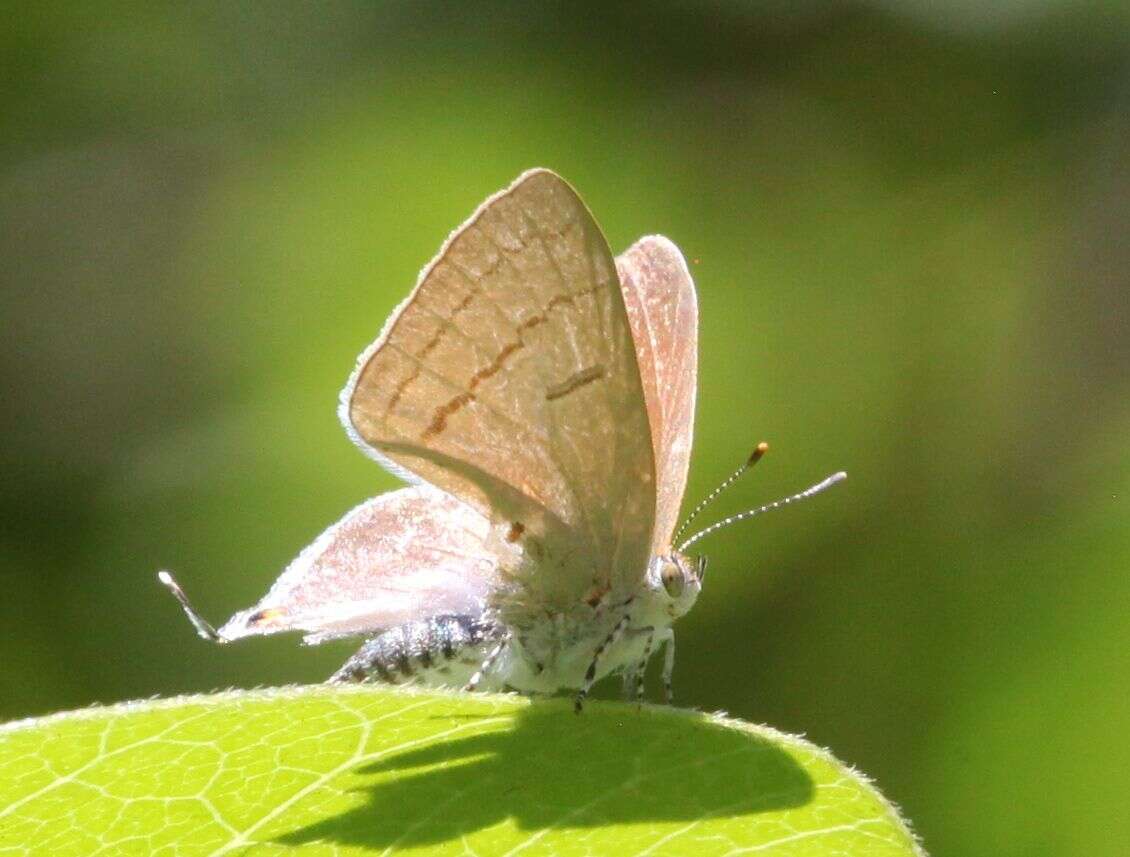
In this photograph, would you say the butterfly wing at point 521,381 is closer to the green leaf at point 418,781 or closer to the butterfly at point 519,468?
the butterfly at point 519,468

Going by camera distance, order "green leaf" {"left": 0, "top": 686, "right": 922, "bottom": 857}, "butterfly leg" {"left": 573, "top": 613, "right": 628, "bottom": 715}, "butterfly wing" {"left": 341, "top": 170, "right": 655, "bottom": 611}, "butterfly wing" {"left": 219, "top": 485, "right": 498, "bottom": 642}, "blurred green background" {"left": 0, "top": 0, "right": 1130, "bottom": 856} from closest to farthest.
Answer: "green leaf" {"left": 0, "top": 686, "right": 922, "bottom": 857} < "butterfly wing" {"left": 341, "top": 170, "right": 655, "bottom": 611} < "butterfly wing" {"left": 219, "top": 485, "right": 498, "bottom": 642} < "butterfly leg" {"left": 573, "top": 613, "right": 628, "bottom": 715} < "blurred green background" {"left": 0, "top": 0, "right": 1130, "bottom": 856}

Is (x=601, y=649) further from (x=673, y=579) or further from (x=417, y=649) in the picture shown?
(x=417, y=649)

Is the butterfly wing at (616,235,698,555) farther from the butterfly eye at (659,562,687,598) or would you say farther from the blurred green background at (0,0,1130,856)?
the blurred green background at (0,0,1130,856)

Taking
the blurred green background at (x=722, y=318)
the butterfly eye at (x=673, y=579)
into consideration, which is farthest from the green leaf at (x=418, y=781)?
the blurred green background at (x=722, y=318)

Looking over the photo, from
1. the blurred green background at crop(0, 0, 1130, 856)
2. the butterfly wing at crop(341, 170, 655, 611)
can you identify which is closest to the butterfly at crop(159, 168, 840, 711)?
the butterfly wing at crop(341, 170, 655, 611)

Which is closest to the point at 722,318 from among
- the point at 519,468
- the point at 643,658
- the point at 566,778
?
the point at 643,658

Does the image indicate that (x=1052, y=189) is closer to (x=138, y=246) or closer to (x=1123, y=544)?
(x=1123, y=544)

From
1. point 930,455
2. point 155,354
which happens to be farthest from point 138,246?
point 930,455
